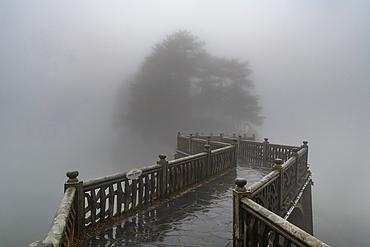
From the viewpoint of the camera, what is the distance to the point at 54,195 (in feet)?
133

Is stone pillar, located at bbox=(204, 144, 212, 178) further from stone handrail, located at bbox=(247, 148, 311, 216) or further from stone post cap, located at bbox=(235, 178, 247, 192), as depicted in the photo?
stone post cap, located at bbox=(235, 178, 247, 192)

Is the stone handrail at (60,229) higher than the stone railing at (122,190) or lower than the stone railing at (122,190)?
higher

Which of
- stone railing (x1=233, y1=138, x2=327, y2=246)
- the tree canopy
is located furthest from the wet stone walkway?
the tree canopy

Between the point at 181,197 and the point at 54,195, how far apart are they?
44.9m

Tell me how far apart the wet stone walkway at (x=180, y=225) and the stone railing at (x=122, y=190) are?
388mm

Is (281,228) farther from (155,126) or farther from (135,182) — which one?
(155,126)

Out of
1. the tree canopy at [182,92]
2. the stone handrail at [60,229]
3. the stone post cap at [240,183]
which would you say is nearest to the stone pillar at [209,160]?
the stone post cap at [240,183]

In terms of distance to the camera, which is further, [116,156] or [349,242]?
[116,156]

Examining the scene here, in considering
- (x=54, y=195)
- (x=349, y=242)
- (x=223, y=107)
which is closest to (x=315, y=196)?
(x=349, y=242)

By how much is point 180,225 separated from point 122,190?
5.67ft

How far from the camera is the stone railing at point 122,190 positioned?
3.13m

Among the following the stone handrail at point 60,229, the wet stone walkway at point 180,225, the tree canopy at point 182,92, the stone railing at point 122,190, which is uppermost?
the tree canopy at point 182,92

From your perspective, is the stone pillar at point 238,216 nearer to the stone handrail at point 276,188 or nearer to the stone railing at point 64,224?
the stone handrail at point 276,188

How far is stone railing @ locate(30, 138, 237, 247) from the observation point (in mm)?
3133
